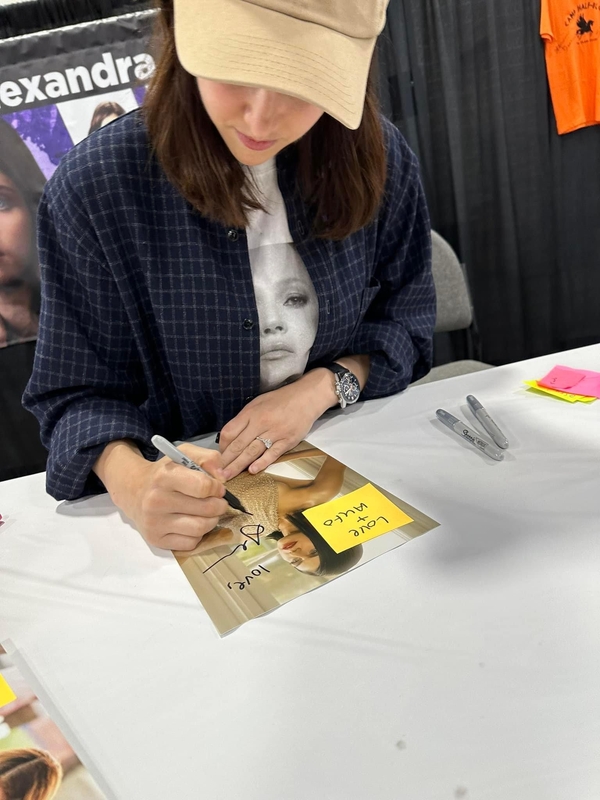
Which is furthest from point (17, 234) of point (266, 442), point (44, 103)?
point (266, 442)

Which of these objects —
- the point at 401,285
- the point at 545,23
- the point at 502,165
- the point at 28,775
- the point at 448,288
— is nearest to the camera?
the point at 28,775

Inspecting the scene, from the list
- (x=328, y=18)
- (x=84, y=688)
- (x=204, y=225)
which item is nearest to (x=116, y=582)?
(x=84, y=688)

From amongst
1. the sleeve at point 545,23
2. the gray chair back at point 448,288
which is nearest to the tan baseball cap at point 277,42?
the gray chair back at point 448,288

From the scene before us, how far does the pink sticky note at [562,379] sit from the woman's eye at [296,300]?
38 cm

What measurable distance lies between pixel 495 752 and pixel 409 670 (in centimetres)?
8

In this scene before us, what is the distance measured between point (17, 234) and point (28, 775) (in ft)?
5.97

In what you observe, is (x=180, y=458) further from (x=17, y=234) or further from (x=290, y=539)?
(x=17, y=234)

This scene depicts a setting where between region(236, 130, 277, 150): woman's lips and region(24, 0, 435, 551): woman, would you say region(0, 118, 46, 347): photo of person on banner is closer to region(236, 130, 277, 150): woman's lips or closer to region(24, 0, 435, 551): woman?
region(24, 0, 435, 551): woman

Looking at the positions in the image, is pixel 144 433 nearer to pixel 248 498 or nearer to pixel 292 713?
pixel 248 498

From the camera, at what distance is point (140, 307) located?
0.86 meters

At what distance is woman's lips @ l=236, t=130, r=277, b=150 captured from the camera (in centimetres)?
69

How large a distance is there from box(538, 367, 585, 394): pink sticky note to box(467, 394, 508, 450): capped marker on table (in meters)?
0.12

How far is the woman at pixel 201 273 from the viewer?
0.65m

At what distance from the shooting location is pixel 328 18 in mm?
562
